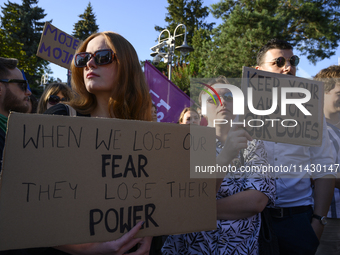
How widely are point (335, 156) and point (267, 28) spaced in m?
15.4

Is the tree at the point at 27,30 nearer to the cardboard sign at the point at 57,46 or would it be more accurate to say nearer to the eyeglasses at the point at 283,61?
the cardboard sign at the point at 57,46

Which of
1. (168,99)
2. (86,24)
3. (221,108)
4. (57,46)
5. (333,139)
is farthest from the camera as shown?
(86,24)

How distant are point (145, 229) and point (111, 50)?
0.94m

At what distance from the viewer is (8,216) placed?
105 centimetres

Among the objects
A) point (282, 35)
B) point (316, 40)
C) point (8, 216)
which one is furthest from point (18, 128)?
point (316, 40)

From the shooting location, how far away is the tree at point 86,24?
44184 mm

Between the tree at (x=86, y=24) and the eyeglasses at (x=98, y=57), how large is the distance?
45.6 m

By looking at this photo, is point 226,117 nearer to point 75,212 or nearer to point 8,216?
point 75,212

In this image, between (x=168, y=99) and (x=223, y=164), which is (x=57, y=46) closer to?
(x=168, y=99)

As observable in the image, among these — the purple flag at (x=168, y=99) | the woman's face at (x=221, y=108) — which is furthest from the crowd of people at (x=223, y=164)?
the purple flag at (x=168, y=99)

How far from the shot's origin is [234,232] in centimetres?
161

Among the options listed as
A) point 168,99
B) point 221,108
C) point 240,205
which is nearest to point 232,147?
point 240,205

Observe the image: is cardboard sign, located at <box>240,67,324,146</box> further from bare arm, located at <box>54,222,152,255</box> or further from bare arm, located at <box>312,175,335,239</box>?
bare arm, located at <box>54,222,152,255</box>

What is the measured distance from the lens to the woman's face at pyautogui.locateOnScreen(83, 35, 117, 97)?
153 cm
